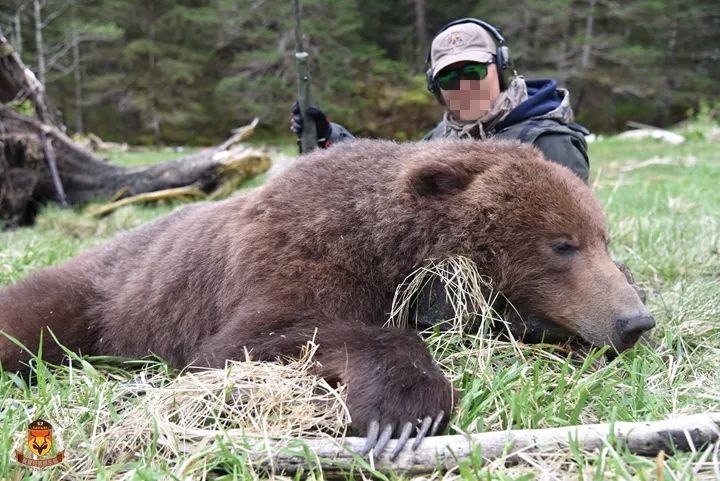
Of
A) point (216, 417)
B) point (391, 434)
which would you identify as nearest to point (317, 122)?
point (216, 417)

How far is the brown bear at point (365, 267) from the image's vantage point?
2109 mm

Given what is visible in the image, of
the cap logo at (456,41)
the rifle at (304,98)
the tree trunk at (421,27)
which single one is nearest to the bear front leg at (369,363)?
the cap logo at (456,41)

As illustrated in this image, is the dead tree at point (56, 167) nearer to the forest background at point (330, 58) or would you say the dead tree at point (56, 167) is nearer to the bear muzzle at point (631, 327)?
the bear muzzle at point (631, 327)

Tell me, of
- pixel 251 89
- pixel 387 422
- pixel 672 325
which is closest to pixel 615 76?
pixel 251 89

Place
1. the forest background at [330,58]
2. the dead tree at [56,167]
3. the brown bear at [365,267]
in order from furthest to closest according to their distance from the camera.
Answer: the forest background at [330,58], the dead tree at [56,167], the brown bear at [365,267]

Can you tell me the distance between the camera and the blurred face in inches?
137

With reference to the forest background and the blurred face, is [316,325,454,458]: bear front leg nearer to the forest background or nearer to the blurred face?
the blurred face

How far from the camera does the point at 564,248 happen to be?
93.7 inches

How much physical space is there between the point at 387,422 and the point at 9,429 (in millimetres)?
1151

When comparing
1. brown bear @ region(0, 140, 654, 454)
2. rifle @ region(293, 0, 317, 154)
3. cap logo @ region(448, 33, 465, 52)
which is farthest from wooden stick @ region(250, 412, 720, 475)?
rifle @ region(293, 0, 317, 154)

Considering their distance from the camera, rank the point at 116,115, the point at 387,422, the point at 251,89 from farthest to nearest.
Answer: the point at 116,115 < the point at 251,89 < the point at 387,422

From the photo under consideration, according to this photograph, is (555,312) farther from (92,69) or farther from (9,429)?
(92,69)

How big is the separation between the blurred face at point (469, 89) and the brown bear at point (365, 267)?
35.8 inches

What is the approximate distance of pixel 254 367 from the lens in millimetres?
2029
